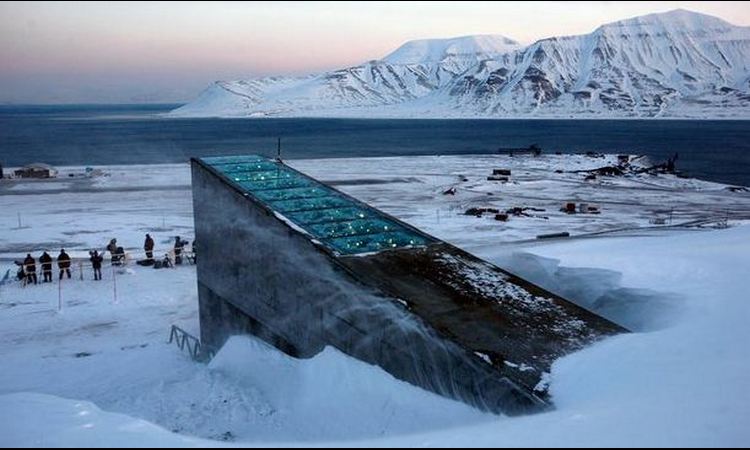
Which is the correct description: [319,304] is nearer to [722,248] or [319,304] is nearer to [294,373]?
[294,373]

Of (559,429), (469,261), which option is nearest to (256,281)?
(469,261)

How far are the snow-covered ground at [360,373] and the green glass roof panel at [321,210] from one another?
8.24 feet

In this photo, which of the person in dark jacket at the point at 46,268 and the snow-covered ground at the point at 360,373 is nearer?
the snow-covered ground at the point at 360,373

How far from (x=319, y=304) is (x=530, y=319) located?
351 centimetres

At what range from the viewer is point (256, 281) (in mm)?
13125

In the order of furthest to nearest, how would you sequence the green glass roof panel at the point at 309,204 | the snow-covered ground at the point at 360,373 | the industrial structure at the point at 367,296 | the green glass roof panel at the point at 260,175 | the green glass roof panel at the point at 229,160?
the green glass roof panel at the point at 229,160 → the green glass roof panel at the point at 260,175 → the green glass roof panel at the point at 309,204 → the industrial structure at the point at 367,296 → the snow-covered ground at the point at 360,373

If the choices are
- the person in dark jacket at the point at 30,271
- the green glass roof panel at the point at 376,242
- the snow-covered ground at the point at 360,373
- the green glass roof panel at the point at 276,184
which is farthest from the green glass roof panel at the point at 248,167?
the person in dark jacket at the point at 30,271

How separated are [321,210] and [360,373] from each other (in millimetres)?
4795

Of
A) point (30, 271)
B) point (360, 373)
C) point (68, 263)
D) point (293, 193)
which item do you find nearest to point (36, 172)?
point (68, 263)

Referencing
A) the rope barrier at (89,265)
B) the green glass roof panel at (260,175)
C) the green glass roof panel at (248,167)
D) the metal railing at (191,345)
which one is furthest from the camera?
the rope barrier at (89,265)

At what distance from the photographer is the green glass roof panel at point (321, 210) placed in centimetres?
1256

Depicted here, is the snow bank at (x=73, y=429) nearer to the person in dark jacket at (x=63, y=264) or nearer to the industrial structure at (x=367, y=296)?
the industrial structure at (x=367, y=296)

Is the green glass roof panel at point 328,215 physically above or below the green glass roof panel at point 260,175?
below

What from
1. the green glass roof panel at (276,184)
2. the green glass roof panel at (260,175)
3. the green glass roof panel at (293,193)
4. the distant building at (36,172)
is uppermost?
the green glass roof panel at (260,175)
